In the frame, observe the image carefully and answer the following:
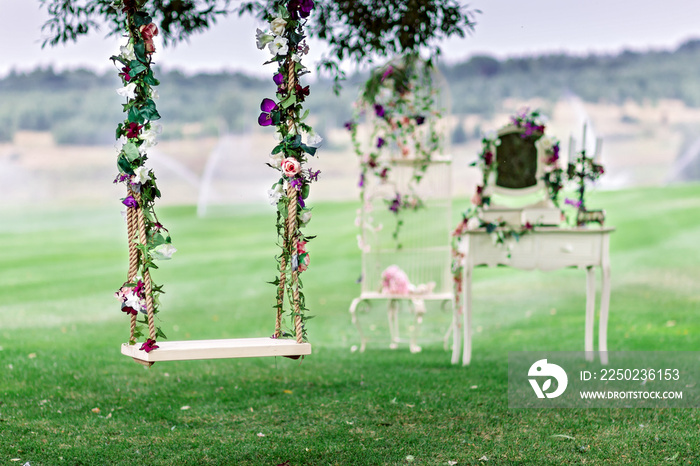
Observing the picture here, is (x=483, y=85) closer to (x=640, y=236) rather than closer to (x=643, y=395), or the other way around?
(x=640, y=236)

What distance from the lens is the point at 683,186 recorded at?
16031 mm

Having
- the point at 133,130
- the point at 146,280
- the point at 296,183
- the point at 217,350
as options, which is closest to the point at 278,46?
the point at 296,183

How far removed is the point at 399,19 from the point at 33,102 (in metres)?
14.9

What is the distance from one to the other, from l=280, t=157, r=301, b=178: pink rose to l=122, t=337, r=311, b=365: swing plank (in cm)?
68

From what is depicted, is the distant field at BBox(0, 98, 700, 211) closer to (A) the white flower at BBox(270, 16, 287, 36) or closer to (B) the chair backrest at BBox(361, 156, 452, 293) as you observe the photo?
(B) the chair backrest at BBox(361, 156, 452, 293)

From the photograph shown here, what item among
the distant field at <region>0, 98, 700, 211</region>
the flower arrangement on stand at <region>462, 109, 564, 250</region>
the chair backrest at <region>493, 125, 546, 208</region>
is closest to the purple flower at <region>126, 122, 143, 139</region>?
the flower arrangement on stand at <region>462, 109, 564, 250</region>

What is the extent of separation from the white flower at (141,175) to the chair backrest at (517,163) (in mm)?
3151

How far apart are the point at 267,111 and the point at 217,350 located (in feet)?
3.20

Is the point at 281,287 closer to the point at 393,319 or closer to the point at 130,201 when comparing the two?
the point at 130,201

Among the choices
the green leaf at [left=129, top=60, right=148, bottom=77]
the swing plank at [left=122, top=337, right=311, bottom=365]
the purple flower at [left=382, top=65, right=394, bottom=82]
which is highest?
the purple flower at [left=382, top=65, right=394, bottom=82]

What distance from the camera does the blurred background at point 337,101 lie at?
1686cm

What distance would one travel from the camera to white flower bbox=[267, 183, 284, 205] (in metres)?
3.19

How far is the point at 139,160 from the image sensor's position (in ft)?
9.91

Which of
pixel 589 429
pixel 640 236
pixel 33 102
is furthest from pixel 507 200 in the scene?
pixel 589 429
